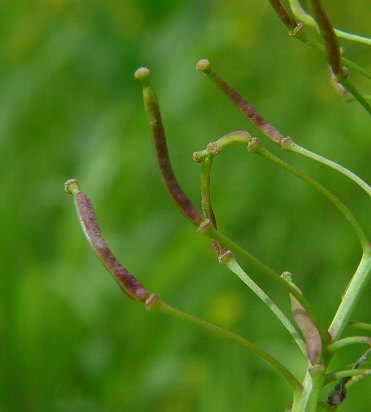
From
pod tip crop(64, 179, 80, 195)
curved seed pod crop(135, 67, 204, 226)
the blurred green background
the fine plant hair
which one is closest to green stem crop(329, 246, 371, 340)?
the fine plant hair

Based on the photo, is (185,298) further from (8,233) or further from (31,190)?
(31,190)

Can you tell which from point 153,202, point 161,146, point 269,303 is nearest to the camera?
point 161,146

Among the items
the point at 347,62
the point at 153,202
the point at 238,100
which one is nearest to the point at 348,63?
the point at 347,62

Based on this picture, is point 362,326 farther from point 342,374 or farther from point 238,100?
point 238,100

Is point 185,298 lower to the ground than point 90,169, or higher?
lower

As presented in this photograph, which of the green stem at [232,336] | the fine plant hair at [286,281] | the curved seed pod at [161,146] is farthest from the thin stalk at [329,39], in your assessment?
the green stem at [232,336]

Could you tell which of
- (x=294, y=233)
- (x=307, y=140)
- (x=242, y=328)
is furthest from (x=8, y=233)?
(x=307, y=140)

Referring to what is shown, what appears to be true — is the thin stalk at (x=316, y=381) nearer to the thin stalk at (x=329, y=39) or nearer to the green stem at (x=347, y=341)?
the green stem at (x=347, y=341)
